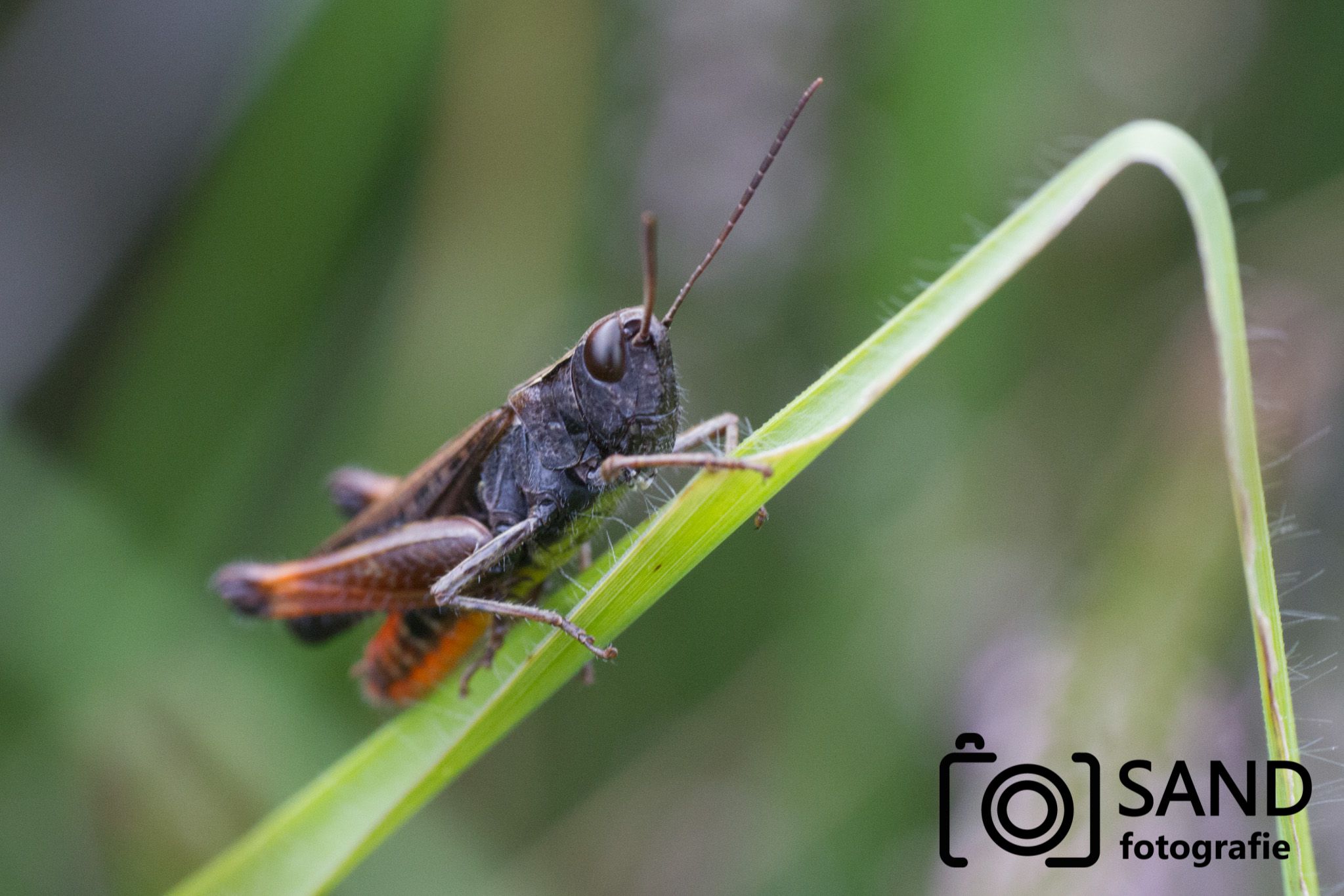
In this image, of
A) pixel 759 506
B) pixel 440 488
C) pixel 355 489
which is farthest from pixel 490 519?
pixel 759 506

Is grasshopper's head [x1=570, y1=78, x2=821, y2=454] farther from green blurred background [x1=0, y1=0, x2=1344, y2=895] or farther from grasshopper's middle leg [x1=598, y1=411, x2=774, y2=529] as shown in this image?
green blurred background [x1=0, y1=0, x2=1344, y2=895]

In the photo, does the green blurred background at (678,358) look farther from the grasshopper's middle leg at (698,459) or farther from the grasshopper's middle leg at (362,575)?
the grasshopper's middle leg at (698,459)

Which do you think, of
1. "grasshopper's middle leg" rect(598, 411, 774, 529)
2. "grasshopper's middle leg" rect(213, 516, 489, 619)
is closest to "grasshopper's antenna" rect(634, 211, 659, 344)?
"grasshopper's middle leg" rect(598, 411, 774, 529)

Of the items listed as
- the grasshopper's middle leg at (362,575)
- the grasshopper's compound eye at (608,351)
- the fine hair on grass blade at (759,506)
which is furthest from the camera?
the grasshopper's middle leg at (362,575)

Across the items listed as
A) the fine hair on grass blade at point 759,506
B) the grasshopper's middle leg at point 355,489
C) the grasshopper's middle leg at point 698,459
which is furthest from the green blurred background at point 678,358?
the fine hair on grass blade at point 759,506

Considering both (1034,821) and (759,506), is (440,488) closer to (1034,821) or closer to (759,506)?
(759,506)

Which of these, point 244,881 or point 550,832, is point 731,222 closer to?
point 244,881
